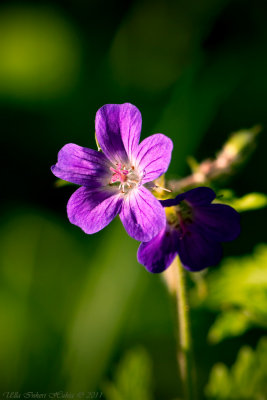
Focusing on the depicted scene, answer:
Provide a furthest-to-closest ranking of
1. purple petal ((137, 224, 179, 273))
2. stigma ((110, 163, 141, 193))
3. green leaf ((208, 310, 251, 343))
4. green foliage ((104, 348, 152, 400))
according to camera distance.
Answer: green foliage ((104, 348, 152, 400)), green leaf ((208, 310, 251, 343)), stigma ((110, 163, 141, 193)), purple petal ((137, 224, 179, 273))

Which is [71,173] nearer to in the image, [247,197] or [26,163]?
[247,197]

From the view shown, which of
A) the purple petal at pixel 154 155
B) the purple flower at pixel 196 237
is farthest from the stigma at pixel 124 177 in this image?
the purple flower at pixel 196 237

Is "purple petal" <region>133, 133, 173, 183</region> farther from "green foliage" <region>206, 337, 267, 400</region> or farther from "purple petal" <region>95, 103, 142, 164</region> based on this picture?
"green foliage" <region>206, 337, 267, 400</region>

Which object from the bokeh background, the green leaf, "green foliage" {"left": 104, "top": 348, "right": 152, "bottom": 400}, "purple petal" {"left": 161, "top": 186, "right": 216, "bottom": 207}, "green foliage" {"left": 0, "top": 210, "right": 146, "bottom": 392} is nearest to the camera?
"purple petal" {"left": 161, "top": 186, "right": 216, "bottom": 207}

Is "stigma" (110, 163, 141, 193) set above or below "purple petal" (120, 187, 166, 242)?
above

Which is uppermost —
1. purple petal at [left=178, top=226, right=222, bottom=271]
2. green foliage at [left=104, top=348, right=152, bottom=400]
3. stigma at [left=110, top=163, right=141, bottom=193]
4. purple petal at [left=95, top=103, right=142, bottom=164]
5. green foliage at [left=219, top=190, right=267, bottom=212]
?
purple petal at [left=95, top=103, right=142, bottom=164]

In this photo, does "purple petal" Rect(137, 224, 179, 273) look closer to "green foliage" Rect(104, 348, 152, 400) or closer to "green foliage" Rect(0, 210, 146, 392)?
"green foliage" Rect(104, 348, 152, 400)

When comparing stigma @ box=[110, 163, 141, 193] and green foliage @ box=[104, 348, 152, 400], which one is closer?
stigma @ box=[110, 163, 141, 193]

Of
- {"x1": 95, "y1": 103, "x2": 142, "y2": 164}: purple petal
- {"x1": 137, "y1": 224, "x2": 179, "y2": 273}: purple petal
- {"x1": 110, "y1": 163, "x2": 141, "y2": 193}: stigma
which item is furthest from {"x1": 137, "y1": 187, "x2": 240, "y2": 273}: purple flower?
{"x1": 95, "y1": 103, "x2": 142, "y2": 164}: purple petal
